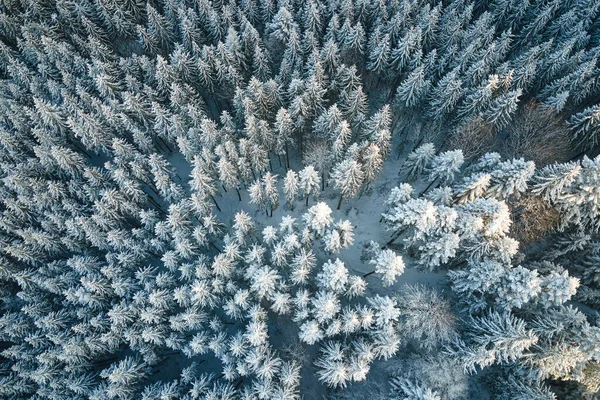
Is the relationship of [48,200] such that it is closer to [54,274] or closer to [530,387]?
[54,274]

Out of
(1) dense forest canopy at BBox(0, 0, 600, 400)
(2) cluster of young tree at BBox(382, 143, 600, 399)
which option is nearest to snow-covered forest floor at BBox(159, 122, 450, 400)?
(1) dense forest canopy at BBox(0, 0, 600, 400)

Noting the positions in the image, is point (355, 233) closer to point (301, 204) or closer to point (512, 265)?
point (301, 204)

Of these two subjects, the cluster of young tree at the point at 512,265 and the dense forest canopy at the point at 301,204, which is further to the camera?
the dense forest canopy at the point at 301,204

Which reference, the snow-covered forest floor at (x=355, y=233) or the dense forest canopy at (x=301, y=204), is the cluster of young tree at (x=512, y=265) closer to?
the dense forest canopy at (x=301, y=204)

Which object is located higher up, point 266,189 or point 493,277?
point 266,189

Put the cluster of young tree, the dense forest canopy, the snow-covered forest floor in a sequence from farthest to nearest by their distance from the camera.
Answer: the snow-covered forest floor < the dense forest canopy < the cluster of young tree

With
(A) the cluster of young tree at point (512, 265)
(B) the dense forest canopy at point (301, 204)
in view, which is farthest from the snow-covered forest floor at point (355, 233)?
(A) the cluster of young tree at point (512, 265)

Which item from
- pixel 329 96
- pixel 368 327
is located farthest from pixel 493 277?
pixel 329 96

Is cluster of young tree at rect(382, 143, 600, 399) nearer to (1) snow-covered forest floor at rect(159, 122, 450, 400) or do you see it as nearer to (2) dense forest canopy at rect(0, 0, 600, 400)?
(2) dense forest canopy at rect(0, 0, 600, 400)
